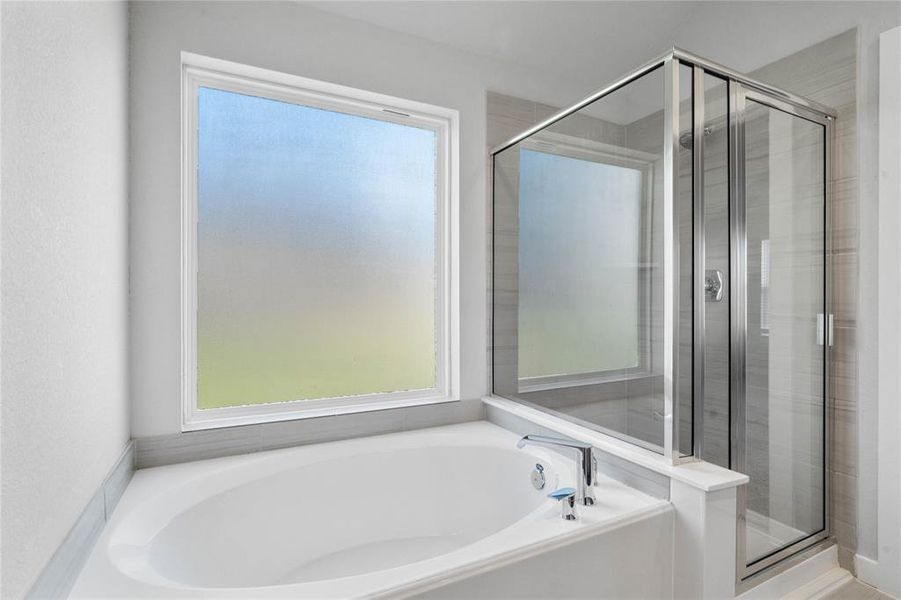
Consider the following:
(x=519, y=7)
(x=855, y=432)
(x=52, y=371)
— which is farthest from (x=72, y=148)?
(x=855, y=432)

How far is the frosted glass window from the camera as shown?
66.2 inches

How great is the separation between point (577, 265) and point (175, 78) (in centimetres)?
168

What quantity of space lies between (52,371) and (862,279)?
251 centimetres

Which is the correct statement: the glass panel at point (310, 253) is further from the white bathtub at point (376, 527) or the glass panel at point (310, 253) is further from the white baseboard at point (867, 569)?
the white baseboard at point (867, 569)

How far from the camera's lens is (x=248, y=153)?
1.92m

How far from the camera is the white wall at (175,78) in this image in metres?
1.64

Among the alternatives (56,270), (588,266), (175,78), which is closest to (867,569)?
(588,266)

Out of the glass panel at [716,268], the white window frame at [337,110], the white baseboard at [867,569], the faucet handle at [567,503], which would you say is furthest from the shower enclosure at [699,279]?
the white window frame at [337,110]

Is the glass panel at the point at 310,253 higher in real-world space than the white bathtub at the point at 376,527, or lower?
higher

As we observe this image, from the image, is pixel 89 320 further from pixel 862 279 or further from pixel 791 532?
pixel 862 279

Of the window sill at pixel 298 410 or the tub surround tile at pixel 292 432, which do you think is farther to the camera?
the window sill at pixel 298 410

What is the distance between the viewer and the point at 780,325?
1715 millimetres

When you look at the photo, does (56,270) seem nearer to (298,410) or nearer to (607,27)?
(298,410)

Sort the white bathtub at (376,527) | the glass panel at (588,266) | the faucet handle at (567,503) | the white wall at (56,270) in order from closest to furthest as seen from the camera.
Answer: the white wall at (56,270) < the white bathtub at (376,527) < the faucet handle at (567,503) < the glass panel at (588,266)
